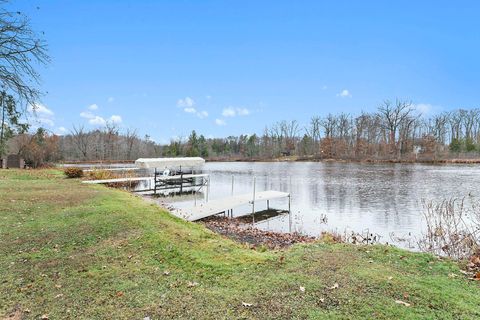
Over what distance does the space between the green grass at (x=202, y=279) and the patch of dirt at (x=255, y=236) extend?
6.38ft

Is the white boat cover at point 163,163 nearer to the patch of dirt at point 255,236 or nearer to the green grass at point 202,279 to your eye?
the patch of dirt at point 255,236

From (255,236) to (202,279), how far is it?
4881 mm

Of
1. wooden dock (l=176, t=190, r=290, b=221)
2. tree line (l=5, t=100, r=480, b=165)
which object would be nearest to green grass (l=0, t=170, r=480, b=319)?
wooden dock (l=176, t=190, r=290, b=221)

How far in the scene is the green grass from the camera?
3.83 meters

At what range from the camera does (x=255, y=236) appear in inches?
375

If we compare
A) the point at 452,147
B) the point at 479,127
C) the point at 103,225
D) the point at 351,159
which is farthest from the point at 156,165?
the point at 479,127

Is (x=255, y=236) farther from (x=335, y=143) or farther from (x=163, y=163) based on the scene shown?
(x=335, y=143)

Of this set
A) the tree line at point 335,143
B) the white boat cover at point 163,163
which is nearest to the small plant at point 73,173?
the white boat cover at point 163,163

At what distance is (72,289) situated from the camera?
14.7 ft

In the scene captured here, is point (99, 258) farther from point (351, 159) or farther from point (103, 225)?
point (351, 159)

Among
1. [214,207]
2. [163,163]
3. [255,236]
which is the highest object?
[163,163]

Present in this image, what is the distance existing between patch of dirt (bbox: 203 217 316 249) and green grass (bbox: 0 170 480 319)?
6.38 ft

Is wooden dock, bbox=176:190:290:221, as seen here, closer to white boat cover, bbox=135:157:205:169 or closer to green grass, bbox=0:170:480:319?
green grass, bbox=0:170:480:319

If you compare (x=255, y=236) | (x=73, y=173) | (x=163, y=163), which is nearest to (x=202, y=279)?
(x=255, y=236)
